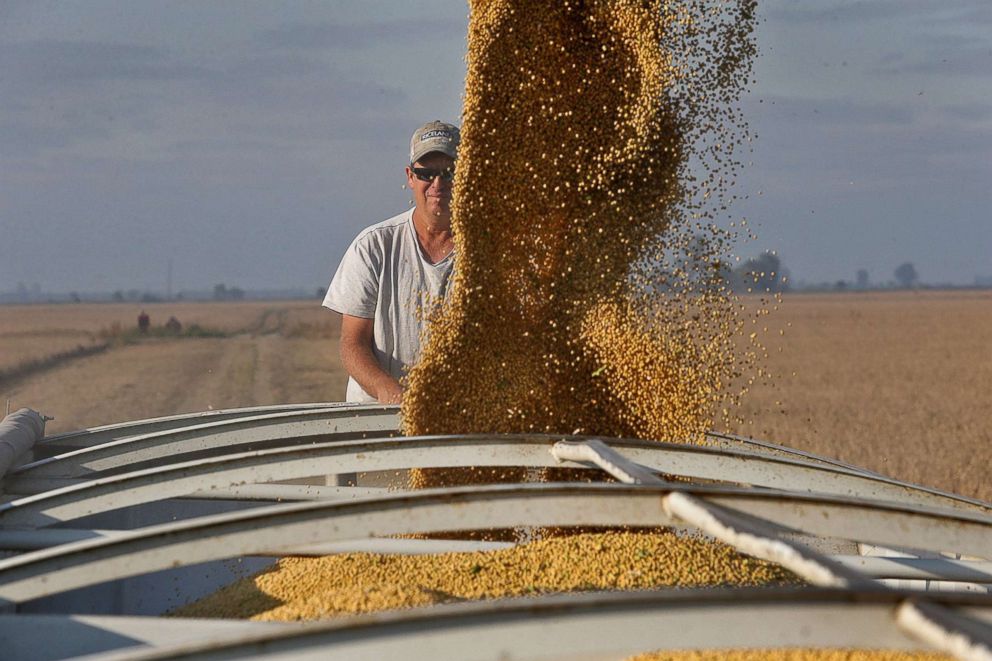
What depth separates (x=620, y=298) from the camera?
4102mm

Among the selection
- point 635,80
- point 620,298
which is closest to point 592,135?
point 635,80

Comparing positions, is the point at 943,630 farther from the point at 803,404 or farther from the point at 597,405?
the point at 803,404

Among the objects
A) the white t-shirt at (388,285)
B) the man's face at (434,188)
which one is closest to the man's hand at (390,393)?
the white t-shirt at (388,285)

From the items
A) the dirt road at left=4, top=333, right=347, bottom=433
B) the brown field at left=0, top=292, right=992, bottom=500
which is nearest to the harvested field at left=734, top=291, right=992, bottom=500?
the brown field at left=0, top=292, right=992, bottom=500

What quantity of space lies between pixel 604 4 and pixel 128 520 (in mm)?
2453

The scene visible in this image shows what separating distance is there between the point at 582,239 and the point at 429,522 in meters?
2.19

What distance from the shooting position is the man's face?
15.6ft

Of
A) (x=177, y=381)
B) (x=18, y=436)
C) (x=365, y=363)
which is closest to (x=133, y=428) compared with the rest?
(x=18, y=436)

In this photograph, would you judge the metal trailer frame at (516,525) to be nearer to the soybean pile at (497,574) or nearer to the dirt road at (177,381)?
the soybean pile at (497,574)

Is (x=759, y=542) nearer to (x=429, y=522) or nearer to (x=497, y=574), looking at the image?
(x=429, y=522)

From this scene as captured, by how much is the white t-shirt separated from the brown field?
247 cm

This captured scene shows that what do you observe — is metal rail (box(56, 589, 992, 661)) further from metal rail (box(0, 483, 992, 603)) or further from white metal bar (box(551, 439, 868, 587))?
metal rail (box(0, 483, 992, 603))

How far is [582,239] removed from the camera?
410 cm

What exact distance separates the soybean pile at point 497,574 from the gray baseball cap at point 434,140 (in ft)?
6.90
